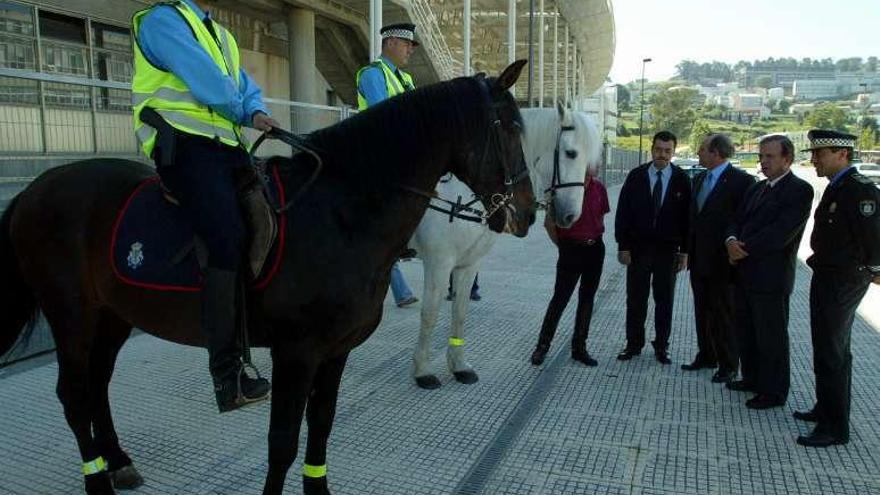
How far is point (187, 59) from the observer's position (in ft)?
9.04

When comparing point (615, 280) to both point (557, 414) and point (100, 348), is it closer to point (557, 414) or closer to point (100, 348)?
point (557, 414)

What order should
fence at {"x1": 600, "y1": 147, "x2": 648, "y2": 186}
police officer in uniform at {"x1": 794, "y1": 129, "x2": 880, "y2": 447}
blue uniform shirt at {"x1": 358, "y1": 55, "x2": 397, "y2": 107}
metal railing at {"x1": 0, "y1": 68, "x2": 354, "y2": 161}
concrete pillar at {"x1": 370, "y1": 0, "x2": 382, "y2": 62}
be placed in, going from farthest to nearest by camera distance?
1. fence at {"x1": 600, "y1": 147, "x2": 648, "y2": 186}
2. concrete pillar at {"x1": 370, "y1": 0, "x2": 382, "y2": 62}
3. metal railing at {"x1": 0, "y1": 68, "x2": 354, "y2": 161}
4. blue uniform shirt at {"x1": 358, "y1": 55, "x2": 397, "y2": 107}
5. police officer in uniform at {"x1": 794, "y1": 129, "x2": 880, "y2": 447}

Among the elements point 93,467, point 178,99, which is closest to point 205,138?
point 178,99

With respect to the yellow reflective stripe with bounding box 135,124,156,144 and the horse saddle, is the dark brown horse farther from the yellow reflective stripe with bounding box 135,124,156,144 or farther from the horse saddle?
the yellow reflective stripe with bounding box 135,124,156,144

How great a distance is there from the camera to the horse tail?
3.46 m

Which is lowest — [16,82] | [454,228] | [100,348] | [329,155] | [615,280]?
[615,280]

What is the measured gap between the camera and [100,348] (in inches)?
143

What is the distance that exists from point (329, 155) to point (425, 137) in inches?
17.9

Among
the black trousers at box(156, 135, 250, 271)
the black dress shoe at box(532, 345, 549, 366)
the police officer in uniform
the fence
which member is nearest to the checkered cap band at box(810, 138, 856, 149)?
the police officer in uniform

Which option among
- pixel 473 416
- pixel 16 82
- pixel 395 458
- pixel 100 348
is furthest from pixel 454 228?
pixel 16 82

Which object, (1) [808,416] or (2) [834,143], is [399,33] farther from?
(1) [808,416]

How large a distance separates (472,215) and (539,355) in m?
1.76

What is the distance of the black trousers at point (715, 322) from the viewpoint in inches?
211

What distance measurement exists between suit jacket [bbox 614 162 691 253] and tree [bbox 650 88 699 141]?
11434 cm
